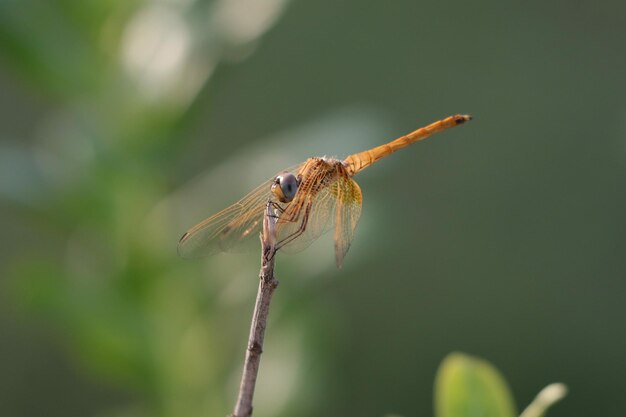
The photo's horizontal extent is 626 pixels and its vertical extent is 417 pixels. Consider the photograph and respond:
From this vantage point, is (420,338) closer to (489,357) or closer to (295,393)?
(489,357)

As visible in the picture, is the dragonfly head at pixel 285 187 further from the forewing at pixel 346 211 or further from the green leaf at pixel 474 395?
the green leaf at pixel 474 395

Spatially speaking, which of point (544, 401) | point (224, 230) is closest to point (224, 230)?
point (224, 230)

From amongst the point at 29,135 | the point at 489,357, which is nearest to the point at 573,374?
the point at 489,357

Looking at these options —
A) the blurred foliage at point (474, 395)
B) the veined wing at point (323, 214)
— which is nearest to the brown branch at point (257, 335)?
the blurred foliage at point (474, 395)

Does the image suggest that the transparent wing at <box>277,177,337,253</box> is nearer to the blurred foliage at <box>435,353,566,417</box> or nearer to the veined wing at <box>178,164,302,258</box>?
the veined wing at <box>178,164,302,258</box>

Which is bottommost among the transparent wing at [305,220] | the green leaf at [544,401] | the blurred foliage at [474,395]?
the green leaf at [544,401]

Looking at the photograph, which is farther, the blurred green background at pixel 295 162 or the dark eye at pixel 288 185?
the blurred green background at pixel 295 162
